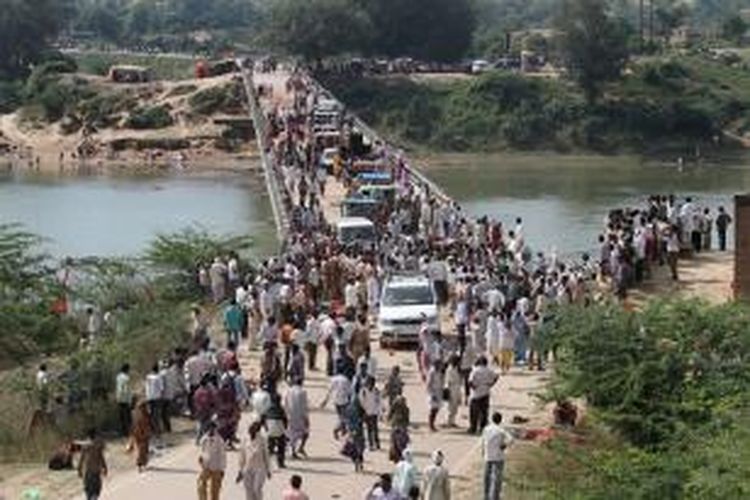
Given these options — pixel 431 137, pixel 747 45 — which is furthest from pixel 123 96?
pixel 747 45

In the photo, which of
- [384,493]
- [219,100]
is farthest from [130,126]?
[384,493]

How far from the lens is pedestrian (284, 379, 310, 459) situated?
1722 centimetres

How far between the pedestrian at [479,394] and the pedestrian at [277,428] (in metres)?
2.37

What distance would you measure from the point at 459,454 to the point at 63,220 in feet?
131

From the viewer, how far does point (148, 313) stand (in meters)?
24.6

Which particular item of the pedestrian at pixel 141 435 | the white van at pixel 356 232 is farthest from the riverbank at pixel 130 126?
the pedestrian at pixel 141 435

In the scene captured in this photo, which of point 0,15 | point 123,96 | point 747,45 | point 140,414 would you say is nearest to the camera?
point 140,414

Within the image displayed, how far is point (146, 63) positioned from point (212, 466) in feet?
311

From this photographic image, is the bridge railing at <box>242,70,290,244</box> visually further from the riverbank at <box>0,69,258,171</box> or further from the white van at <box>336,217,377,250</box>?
the riverbank at <box>0,69,258,171</box>

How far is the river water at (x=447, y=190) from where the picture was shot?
167 feet

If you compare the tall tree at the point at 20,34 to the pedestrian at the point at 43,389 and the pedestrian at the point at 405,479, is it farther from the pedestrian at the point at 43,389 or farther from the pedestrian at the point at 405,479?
the pedestrian at the point at 405,479

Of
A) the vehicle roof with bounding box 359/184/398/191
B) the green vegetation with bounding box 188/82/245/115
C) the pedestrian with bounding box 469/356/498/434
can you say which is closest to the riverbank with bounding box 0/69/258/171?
the green vegetation with bounding box 188/82/245/115

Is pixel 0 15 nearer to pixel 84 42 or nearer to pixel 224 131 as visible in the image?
pixel 224 131

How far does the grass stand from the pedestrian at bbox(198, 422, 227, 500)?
77295 mm
